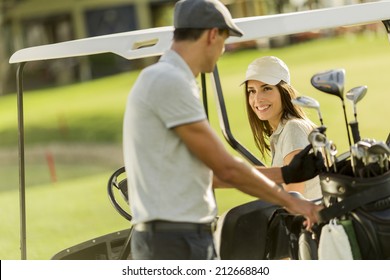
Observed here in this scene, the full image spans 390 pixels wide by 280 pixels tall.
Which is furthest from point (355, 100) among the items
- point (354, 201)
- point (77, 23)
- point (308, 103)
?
point (77, 23)

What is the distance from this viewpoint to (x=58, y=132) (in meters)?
20.9

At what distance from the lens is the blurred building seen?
1300 inches

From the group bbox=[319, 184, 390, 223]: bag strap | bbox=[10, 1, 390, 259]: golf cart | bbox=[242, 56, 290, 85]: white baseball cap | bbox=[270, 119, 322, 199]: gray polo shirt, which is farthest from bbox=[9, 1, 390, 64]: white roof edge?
bbox=[319, 184, 390, 223]: bag strap

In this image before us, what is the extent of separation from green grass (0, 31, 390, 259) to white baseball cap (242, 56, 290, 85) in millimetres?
2338

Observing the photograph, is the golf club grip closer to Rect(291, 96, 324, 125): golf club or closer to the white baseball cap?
Rect(291, 96, 324, 125): golf club

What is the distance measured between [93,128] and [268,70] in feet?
55.4

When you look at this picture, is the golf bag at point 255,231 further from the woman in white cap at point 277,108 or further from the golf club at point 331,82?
the golf club at point 331,82

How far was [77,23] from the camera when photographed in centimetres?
3588

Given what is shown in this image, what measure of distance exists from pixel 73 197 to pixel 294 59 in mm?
18299

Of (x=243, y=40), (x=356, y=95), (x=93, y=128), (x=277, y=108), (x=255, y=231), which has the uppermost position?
(x=243, y=40)

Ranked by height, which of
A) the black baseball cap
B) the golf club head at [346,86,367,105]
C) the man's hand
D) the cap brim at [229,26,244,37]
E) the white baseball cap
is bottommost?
the man's hand

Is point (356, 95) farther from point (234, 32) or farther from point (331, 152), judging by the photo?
point (234, 32)
